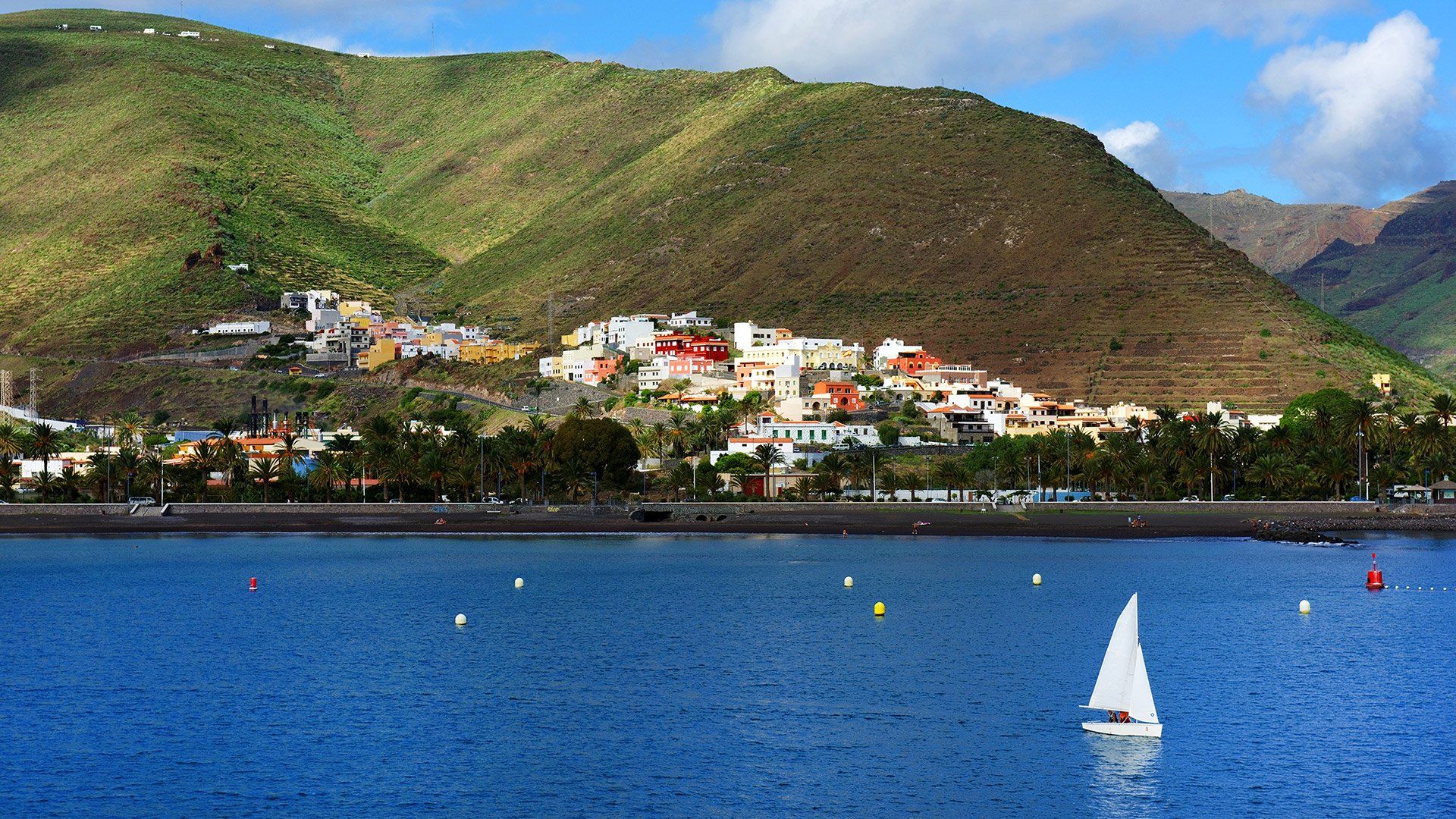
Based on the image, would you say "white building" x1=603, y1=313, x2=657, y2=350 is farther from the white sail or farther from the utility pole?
the white sail

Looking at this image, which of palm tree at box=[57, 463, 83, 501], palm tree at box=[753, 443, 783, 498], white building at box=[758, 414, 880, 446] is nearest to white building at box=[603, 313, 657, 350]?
white building at box=[758, 414, 880, 446]

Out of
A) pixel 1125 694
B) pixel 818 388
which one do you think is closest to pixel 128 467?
pixel 818 388

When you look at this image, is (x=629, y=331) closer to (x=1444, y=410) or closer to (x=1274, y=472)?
(x=1274, y=472)

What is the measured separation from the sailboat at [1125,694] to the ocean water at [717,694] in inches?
25.2

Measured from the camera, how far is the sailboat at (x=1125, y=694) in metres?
39.2

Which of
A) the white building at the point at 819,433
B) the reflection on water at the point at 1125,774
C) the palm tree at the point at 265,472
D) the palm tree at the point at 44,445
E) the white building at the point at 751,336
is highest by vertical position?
the white building at the point at 751,336

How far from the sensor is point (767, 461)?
433ft

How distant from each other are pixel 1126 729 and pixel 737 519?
7698 cm

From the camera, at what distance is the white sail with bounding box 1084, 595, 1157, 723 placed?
39.1 metres

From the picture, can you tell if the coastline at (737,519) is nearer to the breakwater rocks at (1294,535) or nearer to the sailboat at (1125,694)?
the breakwater rocks at (1294,535)

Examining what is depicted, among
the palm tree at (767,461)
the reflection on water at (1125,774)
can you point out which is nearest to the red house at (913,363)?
the palm tree at (767,461)

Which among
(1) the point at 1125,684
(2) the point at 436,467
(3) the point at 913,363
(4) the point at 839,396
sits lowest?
(1) the point at 1125,684

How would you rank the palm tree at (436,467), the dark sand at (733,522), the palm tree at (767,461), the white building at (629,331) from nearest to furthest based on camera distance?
the dark sand at (733,522) → the palm tree at (436,467) → the palm tree at (767,461) → the white building at (629,331)

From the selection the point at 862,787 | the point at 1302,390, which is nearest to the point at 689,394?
the point at 1302,390
